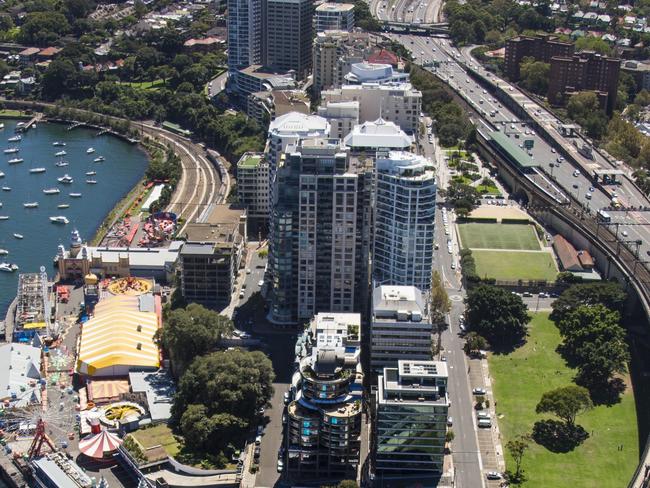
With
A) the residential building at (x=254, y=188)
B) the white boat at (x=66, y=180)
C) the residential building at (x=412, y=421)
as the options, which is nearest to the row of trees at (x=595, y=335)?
the residential building at (x=412, y=421)

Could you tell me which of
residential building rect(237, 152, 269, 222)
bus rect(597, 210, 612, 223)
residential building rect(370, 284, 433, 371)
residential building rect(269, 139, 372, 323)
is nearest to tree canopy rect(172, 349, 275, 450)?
residential building rect(370, 284, 433, 371)

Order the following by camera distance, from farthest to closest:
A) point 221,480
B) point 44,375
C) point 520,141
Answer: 1. point 520,141
2. point 44,375
3. point 221,480

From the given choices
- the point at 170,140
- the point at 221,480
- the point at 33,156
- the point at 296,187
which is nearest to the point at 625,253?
the point at 296,187

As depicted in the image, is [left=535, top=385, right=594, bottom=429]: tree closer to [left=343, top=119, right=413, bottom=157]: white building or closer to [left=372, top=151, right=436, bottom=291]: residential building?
[left=372, top=151, right=436, bottom=291]: residential building

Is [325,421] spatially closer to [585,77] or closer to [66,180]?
[66,180]

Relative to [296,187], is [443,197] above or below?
below

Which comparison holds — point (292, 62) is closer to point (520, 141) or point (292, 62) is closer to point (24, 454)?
point (520, 141)

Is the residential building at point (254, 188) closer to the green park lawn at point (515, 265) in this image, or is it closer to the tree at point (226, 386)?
the green park lawn at point (515, 265)
